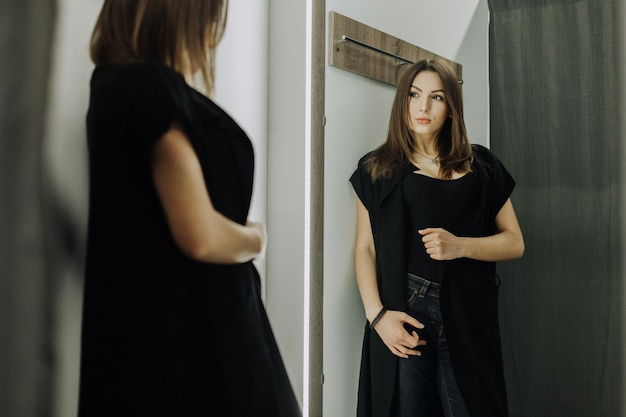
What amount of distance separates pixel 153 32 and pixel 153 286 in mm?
385

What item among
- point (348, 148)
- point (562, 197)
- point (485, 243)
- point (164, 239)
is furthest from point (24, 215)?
point (562, 197)

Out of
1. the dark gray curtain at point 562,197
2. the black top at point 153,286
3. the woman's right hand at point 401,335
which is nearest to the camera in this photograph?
the black top at point 153,286

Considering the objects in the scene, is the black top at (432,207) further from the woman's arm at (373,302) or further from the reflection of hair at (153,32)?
the reflection of hair at (153,32)

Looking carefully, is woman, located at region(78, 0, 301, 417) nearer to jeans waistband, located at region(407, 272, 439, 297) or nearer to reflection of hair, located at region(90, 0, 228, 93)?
reflection of hair, located at region(90, 0, 228, 93)

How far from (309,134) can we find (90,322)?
79cm

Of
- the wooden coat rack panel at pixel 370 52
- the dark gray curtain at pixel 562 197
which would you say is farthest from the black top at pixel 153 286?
the dark gray curtain at pixel 562 197

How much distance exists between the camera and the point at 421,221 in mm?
1570

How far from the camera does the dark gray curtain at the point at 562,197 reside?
1.67 meters

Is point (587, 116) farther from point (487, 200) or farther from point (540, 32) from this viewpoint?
point (487, 200)

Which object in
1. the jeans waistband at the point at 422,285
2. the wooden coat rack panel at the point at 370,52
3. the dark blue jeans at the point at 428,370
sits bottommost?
the dark blue jeans at the point at 428,370

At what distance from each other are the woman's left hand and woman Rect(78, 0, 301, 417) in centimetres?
67

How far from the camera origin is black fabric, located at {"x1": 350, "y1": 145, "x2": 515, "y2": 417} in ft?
5.01

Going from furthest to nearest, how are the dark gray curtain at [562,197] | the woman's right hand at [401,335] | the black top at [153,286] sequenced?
the dark gray curtain at [562,197], the woman's right hand at [401,335], the black top at [153,286]

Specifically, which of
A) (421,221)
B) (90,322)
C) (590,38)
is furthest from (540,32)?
(90,322)
